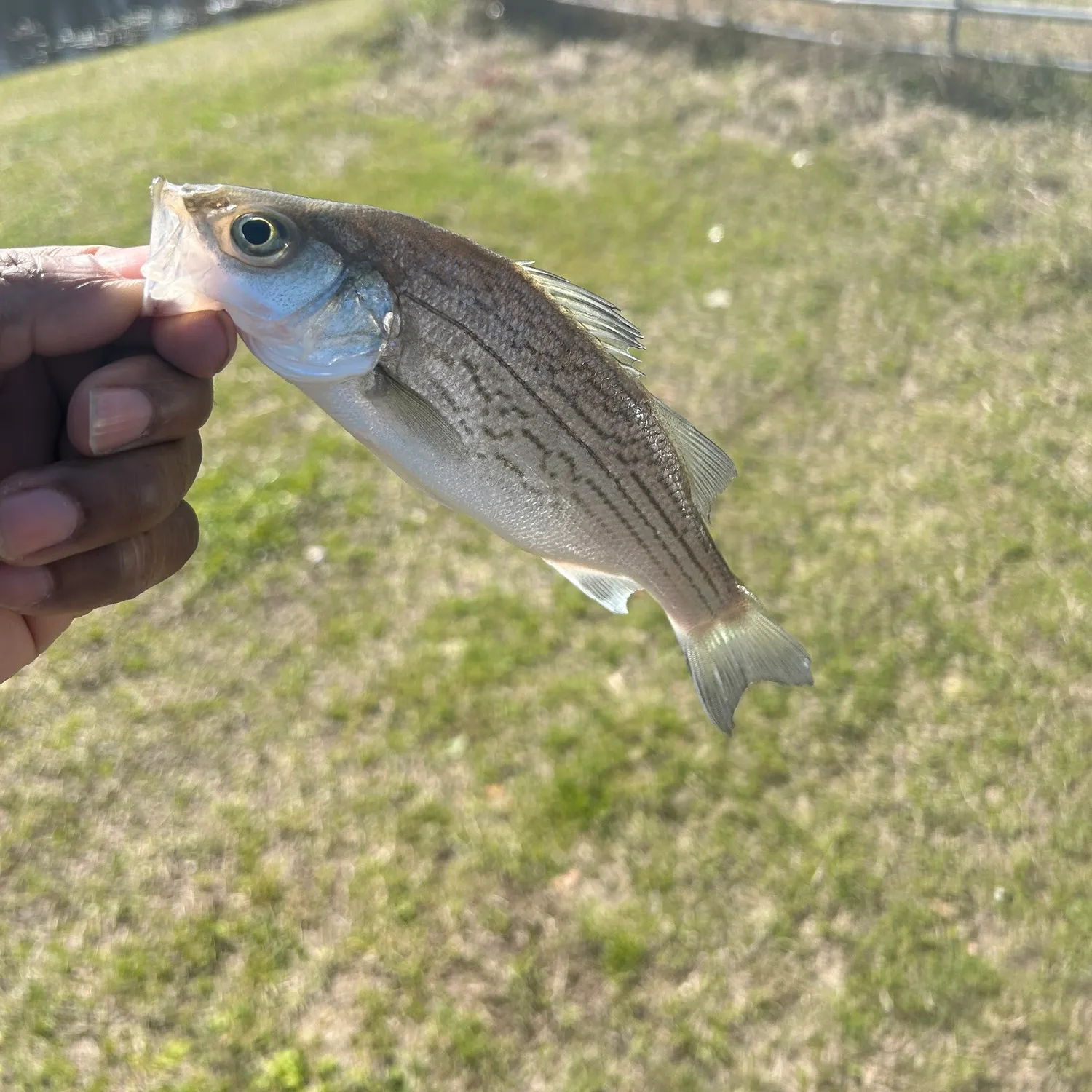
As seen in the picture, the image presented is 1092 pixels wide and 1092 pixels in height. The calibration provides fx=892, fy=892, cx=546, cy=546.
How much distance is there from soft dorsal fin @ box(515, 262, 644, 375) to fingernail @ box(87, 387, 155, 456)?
0.80 metres

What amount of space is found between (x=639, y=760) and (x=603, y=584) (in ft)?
6.33

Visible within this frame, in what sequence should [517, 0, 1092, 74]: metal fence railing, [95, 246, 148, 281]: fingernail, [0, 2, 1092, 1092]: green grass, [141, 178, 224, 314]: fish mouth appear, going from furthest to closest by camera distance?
[517, 0, 1092, 74]: metal fence railing, [0, 2, 1092, 1092]: green grass, [95, 246, 148, 281]: fingernail, [141, 178, 224, 314]: fish mouth

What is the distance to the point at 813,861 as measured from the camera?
11.2ft

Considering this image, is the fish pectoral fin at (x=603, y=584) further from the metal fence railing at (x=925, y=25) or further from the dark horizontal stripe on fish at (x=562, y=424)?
the metal fence railing at (x=925, y=25)

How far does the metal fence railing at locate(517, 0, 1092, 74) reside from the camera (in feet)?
24.5

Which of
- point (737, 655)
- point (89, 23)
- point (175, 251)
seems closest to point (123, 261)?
point (175, 251)

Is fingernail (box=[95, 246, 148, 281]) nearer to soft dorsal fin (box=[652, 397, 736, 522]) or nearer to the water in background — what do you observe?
soft dorsal fin (box=[652, 397, 736, 522])

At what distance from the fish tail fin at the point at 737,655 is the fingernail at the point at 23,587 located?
136cm

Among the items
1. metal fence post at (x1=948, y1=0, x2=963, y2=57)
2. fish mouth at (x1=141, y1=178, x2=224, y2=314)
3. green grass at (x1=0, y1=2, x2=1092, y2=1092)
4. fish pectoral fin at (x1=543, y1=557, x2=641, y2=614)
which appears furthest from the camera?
metal fence post at (x1=948, y1=0, x2=963, y2=57)

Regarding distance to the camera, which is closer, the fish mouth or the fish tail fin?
the fish mouth

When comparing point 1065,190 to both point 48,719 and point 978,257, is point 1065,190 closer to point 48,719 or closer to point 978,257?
point 978,257

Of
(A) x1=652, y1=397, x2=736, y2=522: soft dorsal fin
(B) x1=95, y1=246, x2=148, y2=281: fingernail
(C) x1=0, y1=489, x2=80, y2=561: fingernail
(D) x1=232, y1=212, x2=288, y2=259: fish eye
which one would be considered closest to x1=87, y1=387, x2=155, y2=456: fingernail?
(C) x1=0, y1=489, x2=80, y2=561: fingernail

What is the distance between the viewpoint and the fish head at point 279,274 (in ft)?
5.40

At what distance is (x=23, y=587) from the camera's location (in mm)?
1822
